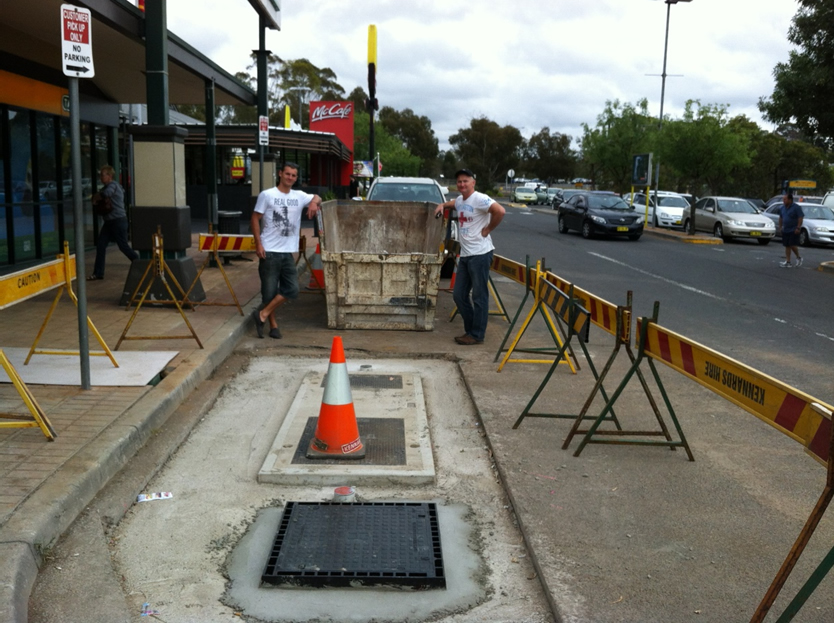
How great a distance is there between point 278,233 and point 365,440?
3802mm

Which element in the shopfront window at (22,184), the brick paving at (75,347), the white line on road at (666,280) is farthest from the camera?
the white line on road at (666,280)

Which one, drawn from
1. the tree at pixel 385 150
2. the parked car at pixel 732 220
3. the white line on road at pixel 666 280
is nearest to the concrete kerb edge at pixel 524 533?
the white line on road at pixel 666 280

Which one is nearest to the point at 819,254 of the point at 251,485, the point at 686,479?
the point at 686,479

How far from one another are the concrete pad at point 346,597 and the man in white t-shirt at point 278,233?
5146mm

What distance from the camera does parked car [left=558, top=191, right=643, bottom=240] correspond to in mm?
26781

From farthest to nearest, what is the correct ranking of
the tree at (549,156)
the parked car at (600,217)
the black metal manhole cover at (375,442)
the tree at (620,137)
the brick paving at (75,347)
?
the tree at (549,156)
the tree at (620,137)
the parked car at (600,217)
the black metal manhole cover at (375,442)
the brick paving at (75,347)

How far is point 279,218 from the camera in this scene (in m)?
8.98

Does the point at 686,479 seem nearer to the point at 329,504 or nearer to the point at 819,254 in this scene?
the point at 329,504

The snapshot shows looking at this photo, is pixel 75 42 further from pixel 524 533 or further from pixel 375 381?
pixel 524 533

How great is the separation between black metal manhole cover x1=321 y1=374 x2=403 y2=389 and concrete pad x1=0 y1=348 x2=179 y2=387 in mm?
1490

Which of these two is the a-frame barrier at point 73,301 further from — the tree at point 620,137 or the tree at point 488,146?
the tree at point 488,146

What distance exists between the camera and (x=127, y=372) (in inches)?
273

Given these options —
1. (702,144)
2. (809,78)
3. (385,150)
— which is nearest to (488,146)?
(385,150)

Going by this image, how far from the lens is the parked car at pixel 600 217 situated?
1054 inches
